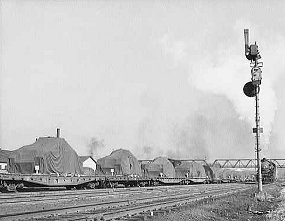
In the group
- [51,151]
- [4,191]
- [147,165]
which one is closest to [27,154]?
[51,151]

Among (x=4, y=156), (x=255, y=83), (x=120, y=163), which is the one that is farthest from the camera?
(x=120, y=163)

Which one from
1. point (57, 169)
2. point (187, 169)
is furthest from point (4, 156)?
point (187, 169)

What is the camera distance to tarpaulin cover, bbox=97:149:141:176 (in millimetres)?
59094

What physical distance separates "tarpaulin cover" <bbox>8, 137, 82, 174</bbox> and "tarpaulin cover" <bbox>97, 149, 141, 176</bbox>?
15095 mm

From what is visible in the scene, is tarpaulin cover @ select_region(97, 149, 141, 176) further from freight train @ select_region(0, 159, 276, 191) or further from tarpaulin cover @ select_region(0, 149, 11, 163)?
tarpaulin cover @ select_region(0, 149, 11, 163)

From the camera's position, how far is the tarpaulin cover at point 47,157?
1510 inches

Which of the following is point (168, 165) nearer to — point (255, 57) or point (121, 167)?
point (121, 167)

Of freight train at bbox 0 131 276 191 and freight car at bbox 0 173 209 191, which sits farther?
freight train at bbox 0 131 276 191

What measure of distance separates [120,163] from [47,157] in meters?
20.7

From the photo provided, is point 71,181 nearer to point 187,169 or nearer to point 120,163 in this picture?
point 120,163

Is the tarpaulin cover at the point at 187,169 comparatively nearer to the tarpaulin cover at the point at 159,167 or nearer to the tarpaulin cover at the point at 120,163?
the tarpaulin cover at the point at 159,167

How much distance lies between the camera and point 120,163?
59219mm

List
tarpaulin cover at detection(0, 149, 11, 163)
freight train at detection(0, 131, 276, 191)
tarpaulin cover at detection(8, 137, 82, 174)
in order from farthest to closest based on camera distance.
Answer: tarpaulin cover at detection(0, 149, 11, 163), tarpaulin cover at detection(8, 137, 82, 174), freight train at detection(0, 131, 276, 191)

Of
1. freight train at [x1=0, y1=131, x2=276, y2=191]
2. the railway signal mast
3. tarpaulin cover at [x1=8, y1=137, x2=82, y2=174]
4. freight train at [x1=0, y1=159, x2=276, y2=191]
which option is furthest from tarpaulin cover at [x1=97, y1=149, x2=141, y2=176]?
the railway signal mast
